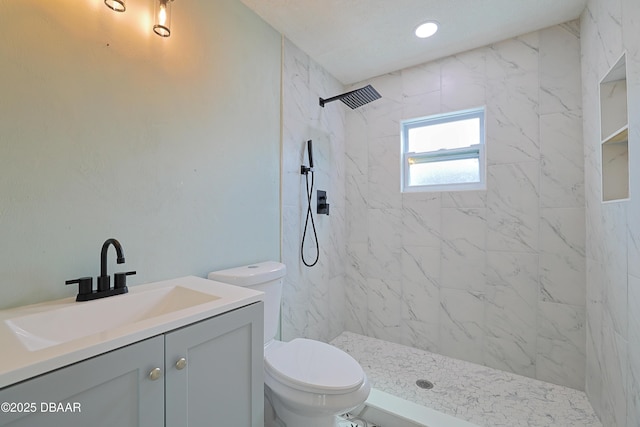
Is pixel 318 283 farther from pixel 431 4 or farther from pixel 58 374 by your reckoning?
pixel 431 4

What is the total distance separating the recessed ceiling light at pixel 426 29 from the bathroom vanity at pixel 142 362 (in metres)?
1.97

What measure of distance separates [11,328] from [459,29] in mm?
2598

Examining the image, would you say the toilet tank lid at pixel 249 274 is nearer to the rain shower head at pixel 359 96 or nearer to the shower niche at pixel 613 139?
the rain shower head at pixel 359 96

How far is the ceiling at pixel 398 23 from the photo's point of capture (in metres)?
1.63

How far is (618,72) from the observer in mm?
1335

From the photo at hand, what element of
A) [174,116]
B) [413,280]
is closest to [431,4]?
[174,116]

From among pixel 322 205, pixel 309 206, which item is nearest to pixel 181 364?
pixel 309 206

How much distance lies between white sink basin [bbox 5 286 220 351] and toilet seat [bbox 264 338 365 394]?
50 cm

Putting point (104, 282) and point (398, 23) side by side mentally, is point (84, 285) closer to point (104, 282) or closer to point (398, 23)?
point (104, 282)

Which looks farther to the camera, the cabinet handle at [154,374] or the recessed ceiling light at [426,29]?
the recessed ceiling light at [426,29]

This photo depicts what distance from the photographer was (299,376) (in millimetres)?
1171

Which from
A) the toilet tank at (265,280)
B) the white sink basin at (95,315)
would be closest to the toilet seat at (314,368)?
the toilet tank at (265,280)

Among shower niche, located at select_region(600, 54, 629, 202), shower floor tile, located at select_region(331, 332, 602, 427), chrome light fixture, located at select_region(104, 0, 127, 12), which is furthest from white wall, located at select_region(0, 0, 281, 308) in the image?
shower niche, located at select_region(600, 54, 629, 202)

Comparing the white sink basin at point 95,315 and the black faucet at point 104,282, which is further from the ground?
the black faucet at point 104,282
